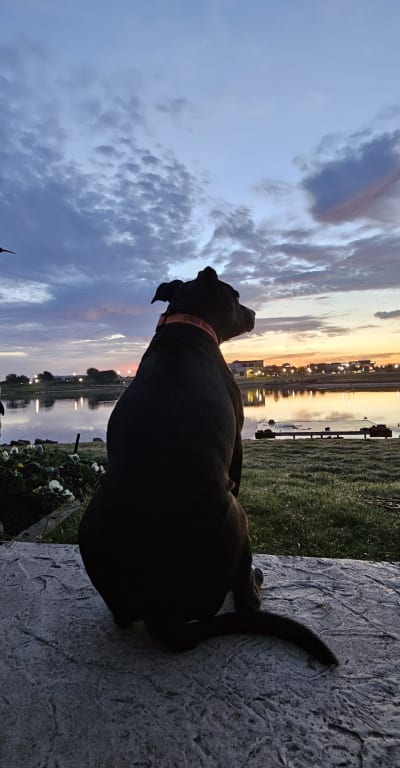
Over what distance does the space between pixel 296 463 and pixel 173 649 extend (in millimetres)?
9403

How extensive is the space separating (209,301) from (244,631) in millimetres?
1988

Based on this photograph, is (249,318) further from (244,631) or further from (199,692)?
(199,692)

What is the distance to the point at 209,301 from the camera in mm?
2887

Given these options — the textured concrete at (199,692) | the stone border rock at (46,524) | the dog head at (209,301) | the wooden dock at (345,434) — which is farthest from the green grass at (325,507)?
the wooden dock at (345,434)

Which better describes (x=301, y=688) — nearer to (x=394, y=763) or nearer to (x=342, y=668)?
(x=342, y=668)

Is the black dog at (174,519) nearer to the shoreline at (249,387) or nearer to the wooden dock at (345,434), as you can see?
the wooden dock at (345,434)

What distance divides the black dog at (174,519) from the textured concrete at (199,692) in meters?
0.15

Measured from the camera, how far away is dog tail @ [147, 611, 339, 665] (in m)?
2.04

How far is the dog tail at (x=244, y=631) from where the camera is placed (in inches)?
80.4

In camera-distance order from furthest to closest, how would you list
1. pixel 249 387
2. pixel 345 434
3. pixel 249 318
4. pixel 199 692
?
1. pixel 249 387
2. pixel 345 434
3. pixel 249 318
4. pixel 199 692

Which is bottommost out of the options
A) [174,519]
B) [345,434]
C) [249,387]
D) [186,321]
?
[345,434]

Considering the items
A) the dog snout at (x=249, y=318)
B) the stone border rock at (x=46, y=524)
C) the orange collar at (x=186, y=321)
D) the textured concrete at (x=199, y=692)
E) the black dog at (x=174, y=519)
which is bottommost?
the stone border rock at (x=46, y=524)

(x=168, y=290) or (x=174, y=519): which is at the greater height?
(x=168, y=290)

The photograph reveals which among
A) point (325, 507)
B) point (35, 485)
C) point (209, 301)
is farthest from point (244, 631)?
point (35, 485)
